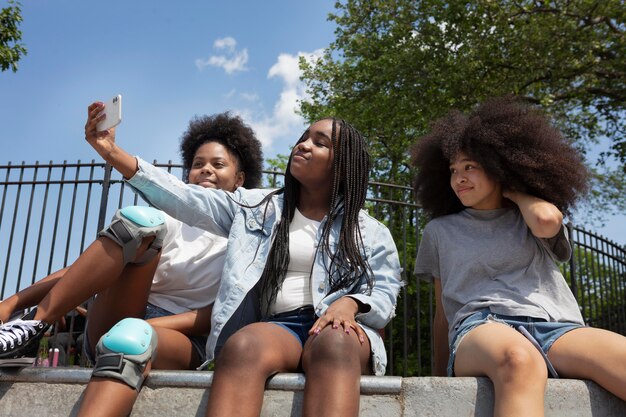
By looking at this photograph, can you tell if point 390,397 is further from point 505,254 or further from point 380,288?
point 505,254

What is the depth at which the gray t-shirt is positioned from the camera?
2601 mm

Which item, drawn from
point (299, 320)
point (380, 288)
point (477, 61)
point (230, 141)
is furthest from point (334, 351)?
point (477, 61)

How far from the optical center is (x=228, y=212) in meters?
2.87

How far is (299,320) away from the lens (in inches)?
102

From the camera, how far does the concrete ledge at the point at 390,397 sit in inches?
85.8

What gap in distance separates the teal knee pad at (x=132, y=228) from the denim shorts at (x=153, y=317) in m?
0.49

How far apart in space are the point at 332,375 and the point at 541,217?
1287 mm

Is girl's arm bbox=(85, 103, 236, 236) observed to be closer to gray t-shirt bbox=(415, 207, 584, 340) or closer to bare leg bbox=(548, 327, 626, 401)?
gray t-shirt bbox=(415, 207, 584, 340)

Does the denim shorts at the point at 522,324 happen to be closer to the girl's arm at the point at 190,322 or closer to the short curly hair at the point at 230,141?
the girl's arm at the point at 190,322

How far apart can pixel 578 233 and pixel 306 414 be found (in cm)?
691

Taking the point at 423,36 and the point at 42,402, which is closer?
the point at 42,402

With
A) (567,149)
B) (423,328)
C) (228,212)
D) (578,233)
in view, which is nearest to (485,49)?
(578,233)

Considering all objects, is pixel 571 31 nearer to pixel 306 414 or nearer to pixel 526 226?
pixel 526 226

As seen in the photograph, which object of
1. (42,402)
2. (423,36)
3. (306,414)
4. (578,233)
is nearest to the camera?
(306,414)
